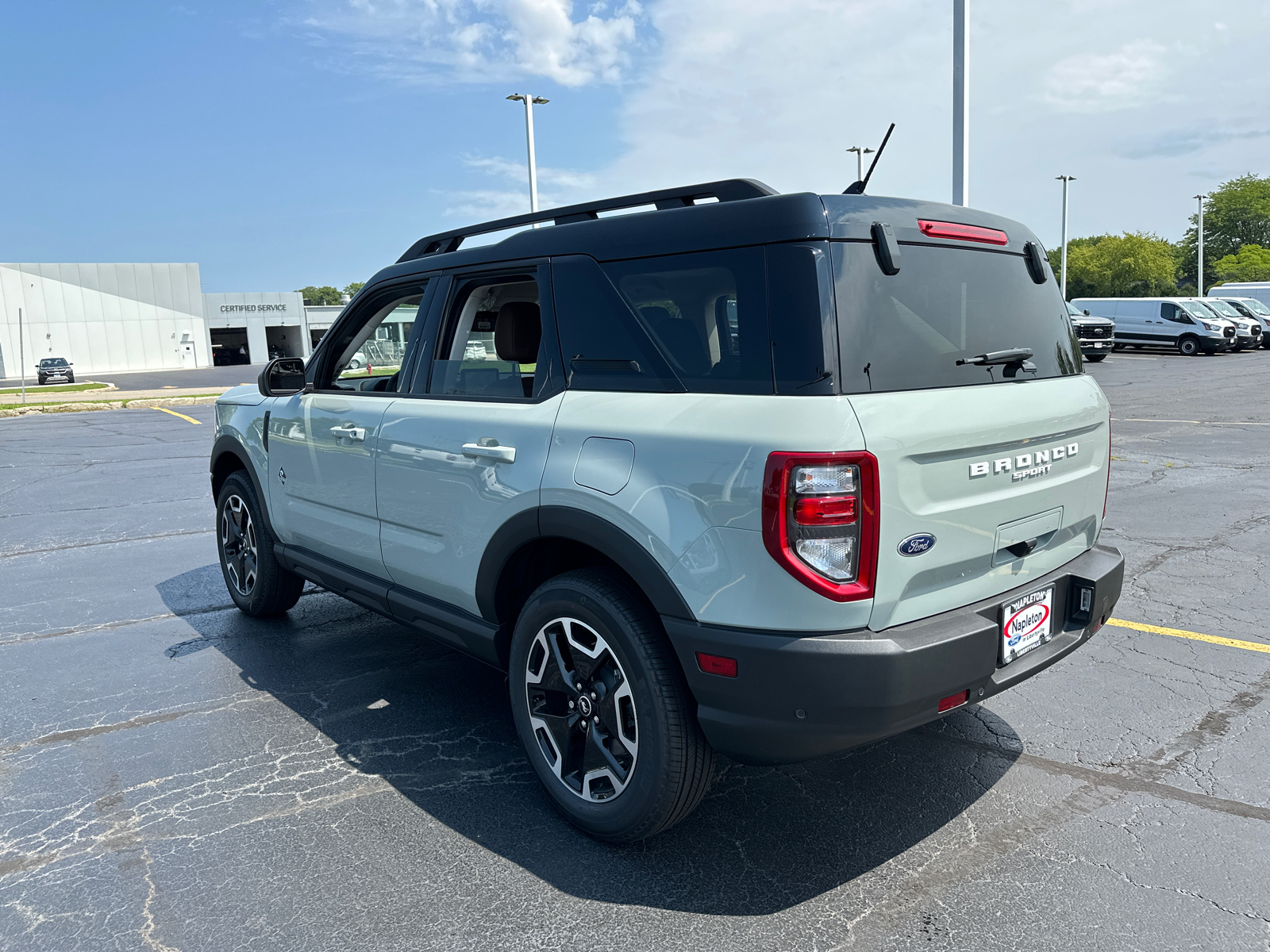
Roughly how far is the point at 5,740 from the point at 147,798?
1.02m

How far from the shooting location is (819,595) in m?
2.40

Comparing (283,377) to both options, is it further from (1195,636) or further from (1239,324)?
(1239,324)

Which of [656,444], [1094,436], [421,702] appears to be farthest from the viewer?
[421,702]

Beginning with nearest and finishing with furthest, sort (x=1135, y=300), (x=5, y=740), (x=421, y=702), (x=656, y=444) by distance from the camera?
(x=656, y=444), (x=5, y=740), (x=421, y=702), (x=1135, y=300)

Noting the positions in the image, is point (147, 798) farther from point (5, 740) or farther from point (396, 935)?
point (396, 935)

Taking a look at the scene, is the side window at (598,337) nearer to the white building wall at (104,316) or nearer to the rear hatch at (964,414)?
the rear hatch at (964,414)

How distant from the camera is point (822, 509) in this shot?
2375 millimetres

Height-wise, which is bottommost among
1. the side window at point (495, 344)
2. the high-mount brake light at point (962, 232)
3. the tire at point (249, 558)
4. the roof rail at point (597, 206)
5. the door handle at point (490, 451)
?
the tire at point (249, 558)

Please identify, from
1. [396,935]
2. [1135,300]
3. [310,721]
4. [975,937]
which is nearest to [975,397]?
[975,937]

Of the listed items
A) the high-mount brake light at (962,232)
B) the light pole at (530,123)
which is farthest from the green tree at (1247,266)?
the high-mount brake light at (962,232)

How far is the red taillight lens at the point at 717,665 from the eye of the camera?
8.23ft

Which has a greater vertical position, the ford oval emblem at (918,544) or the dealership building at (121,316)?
the dealership building at (121,316)

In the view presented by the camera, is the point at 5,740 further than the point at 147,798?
Yes

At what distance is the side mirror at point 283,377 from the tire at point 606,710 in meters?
2.44
